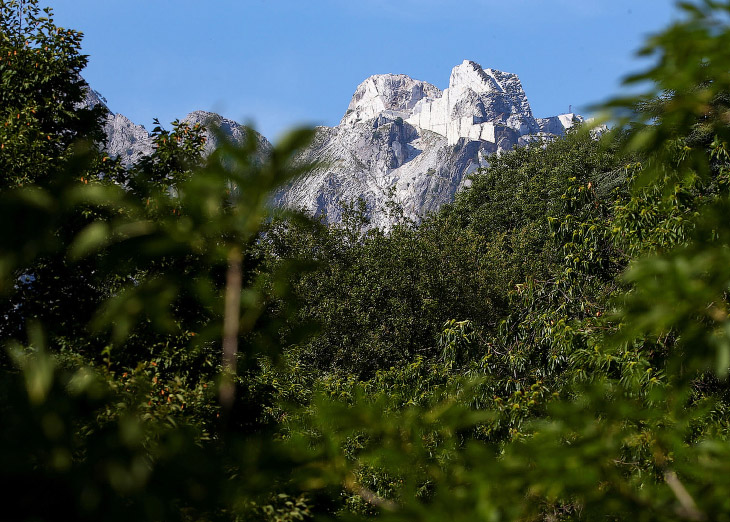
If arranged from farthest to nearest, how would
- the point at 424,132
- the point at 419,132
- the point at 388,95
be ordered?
1. the point at 388,95
2. the point at 424,132
3. the point at 419,132

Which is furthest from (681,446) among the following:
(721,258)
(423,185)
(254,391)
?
(423,185)

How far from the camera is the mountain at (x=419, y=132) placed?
127 meters

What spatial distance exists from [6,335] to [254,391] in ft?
9.23

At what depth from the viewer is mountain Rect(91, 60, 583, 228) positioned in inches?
4983

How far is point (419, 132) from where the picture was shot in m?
149

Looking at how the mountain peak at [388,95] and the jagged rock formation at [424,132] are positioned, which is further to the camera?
the mountain peak at [388,95]

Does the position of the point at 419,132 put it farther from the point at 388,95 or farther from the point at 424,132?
the point at 388,95

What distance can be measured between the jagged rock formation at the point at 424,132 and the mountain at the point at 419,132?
204mm

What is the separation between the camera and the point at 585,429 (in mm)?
1104

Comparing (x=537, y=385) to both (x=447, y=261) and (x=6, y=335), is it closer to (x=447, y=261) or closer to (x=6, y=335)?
(x=6, y=335)

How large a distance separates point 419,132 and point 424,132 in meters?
1.26

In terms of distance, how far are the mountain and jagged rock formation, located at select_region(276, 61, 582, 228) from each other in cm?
20

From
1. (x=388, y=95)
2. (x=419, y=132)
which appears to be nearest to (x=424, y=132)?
(x=419, y=132)

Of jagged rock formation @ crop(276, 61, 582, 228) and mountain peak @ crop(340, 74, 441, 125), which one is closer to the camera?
jagged rock formation @ crop(276, 61, 582, 228)
